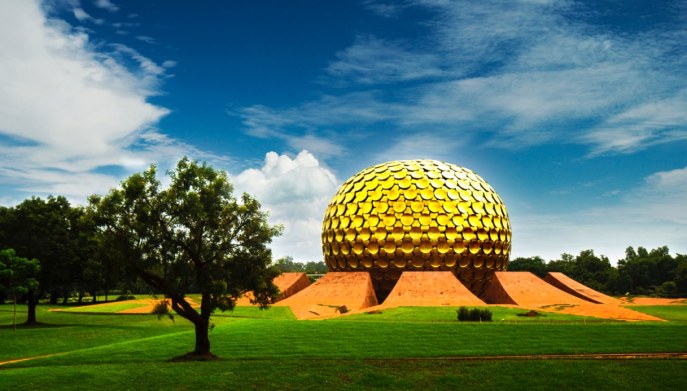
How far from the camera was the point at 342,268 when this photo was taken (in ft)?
121

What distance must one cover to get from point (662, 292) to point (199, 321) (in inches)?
1964

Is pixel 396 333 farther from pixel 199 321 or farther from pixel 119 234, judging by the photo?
pixel 119 234

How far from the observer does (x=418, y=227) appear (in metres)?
33.5

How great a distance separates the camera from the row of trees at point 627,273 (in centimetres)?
5200

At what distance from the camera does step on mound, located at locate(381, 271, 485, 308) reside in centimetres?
2889

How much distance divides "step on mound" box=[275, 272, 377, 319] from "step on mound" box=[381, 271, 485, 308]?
185cm

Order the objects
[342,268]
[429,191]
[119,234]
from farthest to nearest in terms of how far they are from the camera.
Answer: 1. [342,268]
2. [429,191]
3. [119,234]

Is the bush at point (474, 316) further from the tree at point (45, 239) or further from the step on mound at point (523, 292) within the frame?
the tree at point (45, 239)

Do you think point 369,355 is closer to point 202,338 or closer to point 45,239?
point 202,338

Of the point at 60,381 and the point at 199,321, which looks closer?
the point at 60,381

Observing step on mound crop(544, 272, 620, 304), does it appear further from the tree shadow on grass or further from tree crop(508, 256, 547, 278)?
the tree shadow on grass

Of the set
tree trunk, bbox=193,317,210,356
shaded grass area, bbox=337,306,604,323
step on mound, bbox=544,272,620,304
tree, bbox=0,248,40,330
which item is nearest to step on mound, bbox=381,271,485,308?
shaded grass area, bbox=337,306,604,323

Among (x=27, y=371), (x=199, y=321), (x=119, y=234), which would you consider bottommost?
(x=27, y=371)

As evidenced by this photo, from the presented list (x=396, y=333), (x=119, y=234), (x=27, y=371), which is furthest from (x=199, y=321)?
(x=396, y=333)
